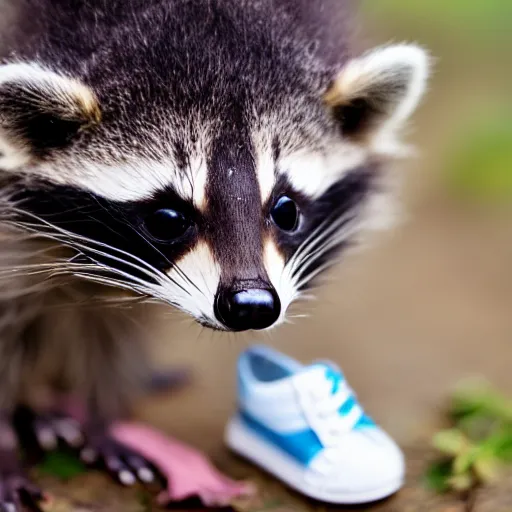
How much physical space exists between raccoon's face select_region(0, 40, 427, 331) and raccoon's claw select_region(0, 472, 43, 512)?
63 centimetres

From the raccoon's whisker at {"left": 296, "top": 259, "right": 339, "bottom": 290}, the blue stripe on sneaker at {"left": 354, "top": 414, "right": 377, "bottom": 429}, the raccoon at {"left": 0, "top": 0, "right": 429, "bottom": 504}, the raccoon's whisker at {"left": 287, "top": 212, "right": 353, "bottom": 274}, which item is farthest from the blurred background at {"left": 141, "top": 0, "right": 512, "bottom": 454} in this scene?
the blue stripe on sneaker at {"left": 354, "top": 414, "right": 377, "bottom": 429}

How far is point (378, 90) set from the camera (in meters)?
2.32

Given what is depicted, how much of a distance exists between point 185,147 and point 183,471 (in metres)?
0.91

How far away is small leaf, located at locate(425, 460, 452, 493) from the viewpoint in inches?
94.7

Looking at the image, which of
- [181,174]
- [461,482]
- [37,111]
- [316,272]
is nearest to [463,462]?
[461,482]

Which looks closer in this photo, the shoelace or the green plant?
the shoelace

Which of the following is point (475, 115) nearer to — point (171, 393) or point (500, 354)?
point (500, 354)

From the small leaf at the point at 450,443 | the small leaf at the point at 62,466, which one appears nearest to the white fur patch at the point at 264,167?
the small leaf at the point at 450,443

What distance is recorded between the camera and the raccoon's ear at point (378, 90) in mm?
2271

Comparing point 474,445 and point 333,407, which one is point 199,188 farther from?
point 474,445

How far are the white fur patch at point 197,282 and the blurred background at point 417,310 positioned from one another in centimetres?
30

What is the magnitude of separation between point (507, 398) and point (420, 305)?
2.46 feet

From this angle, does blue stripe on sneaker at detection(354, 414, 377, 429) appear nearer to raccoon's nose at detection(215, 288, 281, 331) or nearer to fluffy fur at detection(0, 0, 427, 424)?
fluffy fur at detection(0, 0, 427, 424)

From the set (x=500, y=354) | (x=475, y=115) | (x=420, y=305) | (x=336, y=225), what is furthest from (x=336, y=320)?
(x=475, y=115)
